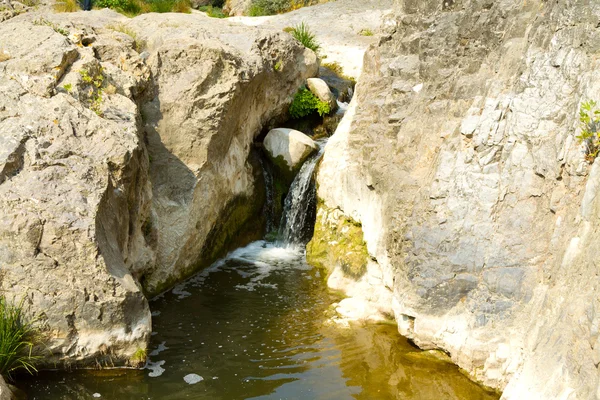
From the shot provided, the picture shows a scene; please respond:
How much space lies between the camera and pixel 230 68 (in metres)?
10.9

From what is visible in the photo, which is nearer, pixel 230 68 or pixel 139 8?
pixel 230 68

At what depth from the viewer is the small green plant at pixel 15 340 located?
6.60 m

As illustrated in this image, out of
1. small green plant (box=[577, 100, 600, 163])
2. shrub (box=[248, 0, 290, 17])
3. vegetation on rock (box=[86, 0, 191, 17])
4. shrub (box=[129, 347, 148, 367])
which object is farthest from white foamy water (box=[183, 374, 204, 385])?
shrub (box=[248, 0, 290, 17])

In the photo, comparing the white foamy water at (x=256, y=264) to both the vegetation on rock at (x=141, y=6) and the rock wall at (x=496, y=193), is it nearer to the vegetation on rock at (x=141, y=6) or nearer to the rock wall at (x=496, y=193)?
the rock wall at (x=496, y=193)

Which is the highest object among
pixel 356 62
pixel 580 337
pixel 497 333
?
pixel 356 62

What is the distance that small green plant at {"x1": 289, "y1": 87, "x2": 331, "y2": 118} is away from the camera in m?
13.6

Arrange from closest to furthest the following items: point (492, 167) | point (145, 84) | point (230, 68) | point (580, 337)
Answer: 1. point (580, 337)
2. point (492, 167)
3. point (145, 84)
4. point (230, 68)

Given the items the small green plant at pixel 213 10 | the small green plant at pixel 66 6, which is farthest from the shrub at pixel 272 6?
the small green plant at pixel 66 6

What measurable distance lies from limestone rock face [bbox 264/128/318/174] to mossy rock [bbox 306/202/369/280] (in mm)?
1486

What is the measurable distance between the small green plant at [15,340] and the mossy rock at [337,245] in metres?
5.03

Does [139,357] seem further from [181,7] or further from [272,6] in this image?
[272,6]

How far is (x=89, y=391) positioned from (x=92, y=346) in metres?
0.54

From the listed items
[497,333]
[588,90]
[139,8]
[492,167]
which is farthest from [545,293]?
[139,8]

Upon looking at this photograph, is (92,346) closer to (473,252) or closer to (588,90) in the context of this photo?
(473,252)
